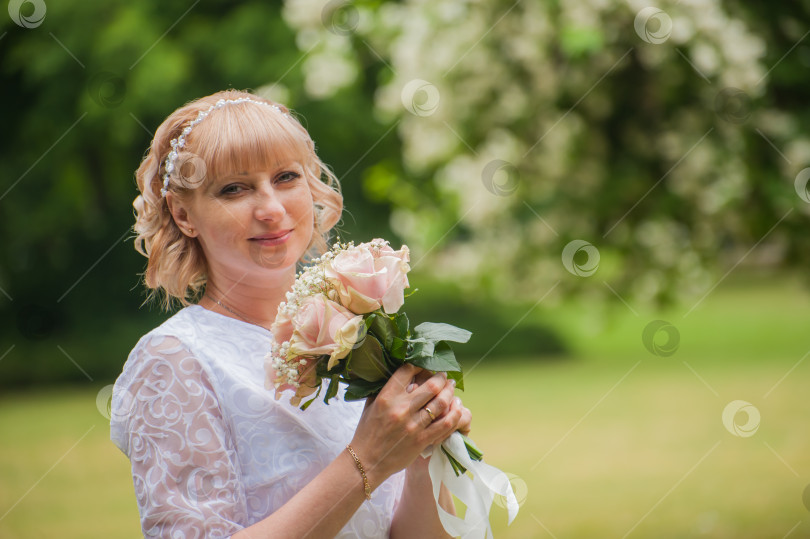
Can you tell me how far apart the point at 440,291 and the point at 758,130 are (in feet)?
53.0

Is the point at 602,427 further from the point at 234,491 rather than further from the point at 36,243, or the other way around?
the point at 234,491

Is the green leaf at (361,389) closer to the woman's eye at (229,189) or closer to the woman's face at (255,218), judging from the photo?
the woman's face at (255,218)

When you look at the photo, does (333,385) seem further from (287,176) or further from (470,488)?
(287,176)

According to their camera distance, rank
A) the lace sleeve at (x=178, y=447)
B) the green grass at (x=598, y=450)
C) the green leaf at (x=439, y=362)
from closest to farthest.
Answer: the lace sleeve at (x=178, y=447), the green leaf at (x=439, y=362), the green grass at (x=598, y=450)

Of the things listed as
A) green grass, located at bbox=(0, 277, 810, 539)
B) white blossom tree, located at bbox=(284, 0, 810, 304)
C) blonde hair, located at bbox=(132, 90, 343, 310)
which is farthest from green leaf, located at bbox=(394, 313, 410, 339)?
green grass, located at bbox=(0, 277, 810, 539)

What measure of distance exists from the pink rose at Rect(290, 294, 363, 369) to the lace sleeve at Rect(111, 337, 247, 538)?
275 millimetres

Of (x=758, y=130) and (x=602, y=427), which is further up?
(x=758, y=130)

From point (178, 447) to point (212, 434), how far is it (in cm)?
8

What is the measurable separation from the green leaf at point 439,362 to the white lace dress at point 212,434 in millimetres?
343

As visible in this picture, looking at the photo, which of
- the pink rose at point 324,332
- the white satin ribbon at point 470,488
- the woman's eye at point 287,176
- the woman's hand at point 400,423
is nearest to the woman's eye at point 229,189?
the woman's eye at point 287,176

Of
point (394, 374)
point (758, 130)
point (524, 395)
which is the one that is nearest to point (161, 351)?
point (394, 374)

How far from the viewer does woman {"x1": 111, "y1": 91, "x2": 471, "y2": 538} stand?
6.35ft

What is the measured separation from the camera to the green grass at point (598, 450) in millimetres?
8281

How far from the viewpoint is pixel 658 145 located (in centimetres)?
665
